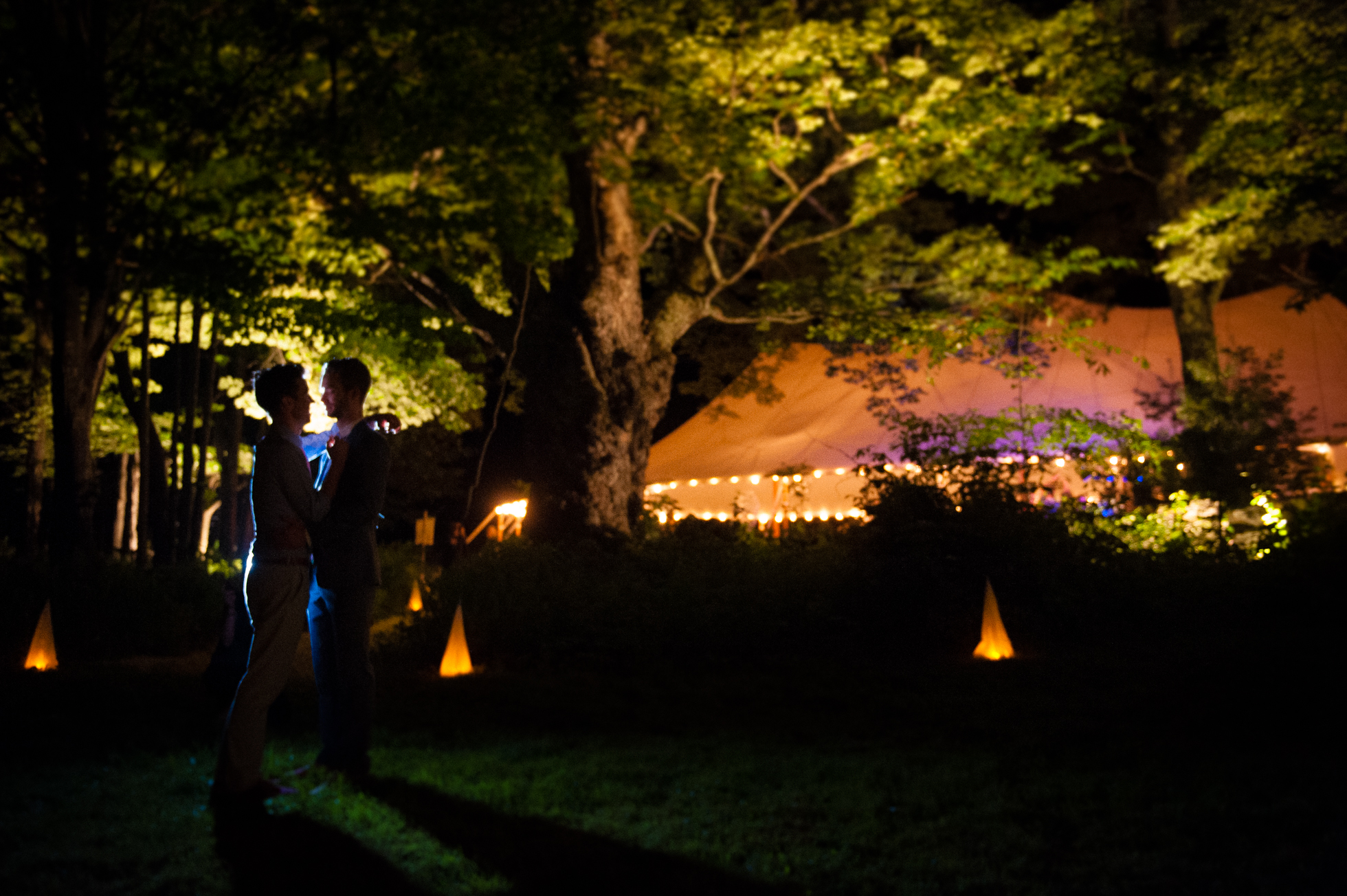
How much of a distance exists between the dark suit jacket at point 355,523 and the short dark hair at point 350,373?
0.20 meters

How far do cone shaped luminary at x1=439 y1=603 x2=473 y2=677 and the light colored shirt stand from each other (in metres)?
3.46

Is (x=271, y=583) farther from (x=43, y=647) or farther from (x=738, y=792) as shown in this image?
(x=43, y=647)

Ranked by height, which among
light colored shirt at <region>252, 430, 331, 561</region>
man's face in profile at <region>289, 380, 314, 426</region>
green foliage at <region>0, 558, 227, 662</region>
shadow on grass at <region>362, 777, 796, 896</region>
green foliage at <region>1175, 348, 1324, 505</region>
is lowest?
shadow on grass at <region>362, 777, 796, 896</region>

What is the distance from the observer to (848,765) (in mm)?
4621

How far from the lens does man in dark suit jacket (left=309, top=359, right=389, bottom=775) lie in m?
4.29

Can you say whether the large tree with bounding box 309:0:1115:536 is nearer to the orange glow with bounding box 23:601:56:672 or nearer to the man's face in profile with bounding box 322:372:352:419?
the orange glow with bounding box 23:601:56:672

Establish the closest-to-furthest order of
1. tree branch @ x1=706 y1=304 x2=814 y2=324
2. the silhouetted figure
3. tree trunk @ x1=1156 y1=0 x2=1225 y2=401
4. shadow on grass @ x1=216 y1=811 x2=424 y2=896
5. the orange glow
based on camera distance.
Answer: shadow on grass @ x1=216 y1=811 x2=424 y2=896
the silhouetted figure
the orange glow
tree branch @ x1=706 y1=304 x2=814 y2=324
tree trunk @ x1=1156 y1=0 x2=1225 y2=401

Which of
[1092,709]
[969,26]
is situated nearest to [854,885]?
[1092,709]

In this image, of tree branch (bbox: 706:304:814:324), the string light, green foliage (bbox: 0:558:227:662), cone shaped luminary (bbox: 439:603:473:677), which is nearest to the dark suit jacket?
cone shaped luminary (bbox: 439:603:473:677)

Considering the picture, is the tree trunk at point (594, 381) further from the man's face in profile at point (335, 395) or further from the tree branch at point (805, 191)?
the man's face in profile at point (335, 395)

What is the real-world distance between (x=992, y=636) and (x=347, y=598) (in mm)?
5004

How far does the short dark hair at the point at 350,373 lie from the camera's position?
175 inches

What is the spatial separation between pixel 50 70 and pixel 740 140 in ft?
27.2

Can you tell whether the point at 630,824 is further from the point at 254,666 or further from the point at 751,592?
the point at 751,592
